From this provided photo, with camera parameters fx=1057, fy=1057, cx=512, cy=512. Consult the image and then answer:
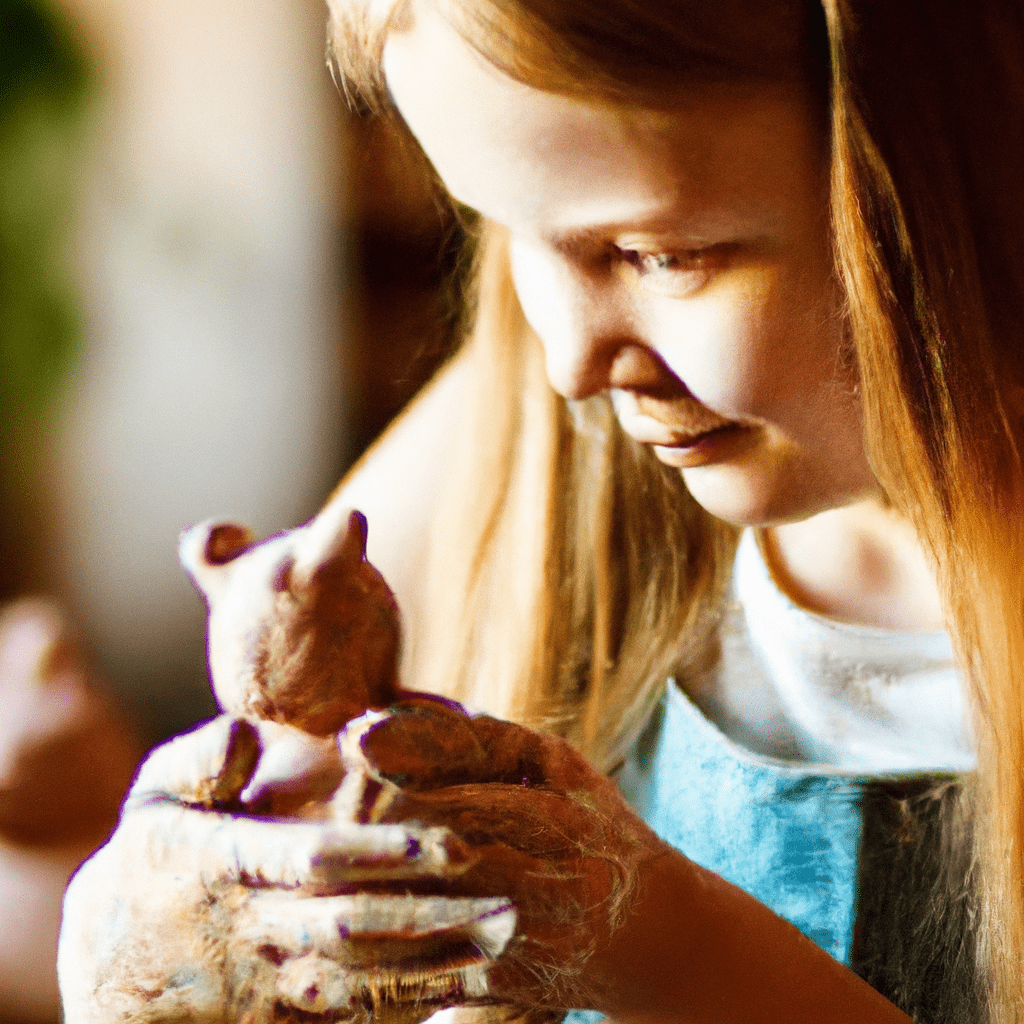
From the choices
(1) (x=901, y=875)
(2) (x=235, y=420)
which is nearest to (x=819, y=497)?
(1) (x=901, y=875)

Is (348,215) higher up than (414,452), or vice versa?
(348,215)

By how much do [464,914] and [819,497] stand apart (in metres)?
0.23

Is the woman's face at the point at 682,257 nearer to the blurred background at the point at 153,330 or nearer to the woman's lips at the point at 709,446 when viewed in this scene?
the woman's lips at the point at 709,446

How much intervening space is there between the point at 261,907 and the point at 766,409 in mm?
253

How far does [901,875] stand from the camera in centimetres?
48

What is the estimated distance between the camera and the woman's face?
1.13 ft

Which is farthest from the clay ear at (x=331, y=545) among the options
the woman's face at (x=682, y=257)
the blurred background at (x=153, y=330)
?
the blurred background at (x=153, y=330)

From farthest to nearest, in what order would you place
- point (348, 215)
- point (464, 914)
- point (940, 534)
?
point (348, 215)
point (940, 534)
point (464, 914)

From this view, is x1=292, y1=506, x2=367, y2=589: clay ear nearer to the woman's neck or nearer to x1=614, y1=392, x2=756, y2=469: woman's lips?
x1=614, y1=392, x2=756, y2=469: woman's lips

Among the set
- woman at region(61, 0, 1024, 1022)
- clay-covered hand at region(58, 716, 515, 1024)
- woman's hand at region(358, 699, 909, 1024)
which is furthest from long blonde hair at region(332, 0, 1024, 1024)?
clay-covered hand at region(58, 716, 515, 1024)

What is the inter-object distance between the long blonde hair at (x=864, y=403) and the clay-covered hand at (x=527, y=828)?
0.18 m

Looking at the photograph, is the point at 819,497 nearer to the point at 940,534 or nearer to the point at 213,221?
the point at 940,534

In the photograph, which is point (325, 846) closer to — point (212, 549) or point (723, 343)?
point (212, 549)

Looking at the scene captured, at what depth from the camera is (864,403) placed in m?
0.41
